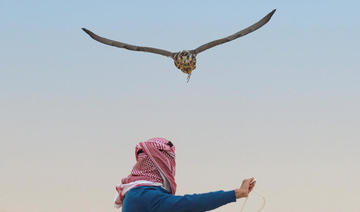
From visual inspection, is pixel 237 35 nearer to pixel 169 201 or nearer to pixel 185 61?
pixel 185 61

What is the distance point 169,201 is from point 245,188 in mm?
582

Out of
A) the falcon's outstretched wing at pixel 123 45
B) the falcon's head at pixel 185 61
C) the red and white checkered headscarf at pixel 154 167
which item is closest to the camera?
the red and white checkered headscarf at pixel 154 167

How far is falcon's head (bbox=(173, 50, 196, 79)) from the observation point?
761 cm

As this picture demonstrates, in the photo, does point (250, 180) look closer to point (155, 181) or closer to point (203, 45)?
point (155, 181)

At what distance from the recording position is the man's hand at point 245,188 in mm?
4234

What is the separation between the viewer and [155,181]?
4699 mm

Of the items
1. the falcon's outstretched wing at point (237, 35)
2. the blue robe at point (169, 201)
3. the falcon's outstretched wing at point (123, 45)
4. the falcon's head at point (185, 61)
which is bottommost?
the blue robe at point (169, 201)

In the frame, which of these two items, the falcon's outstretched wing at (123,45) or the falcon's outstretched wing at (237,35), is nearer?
the falcon's outstretched wing at (237,35)

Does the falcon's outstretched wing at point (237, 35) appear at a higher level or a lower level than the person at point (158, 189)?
higher

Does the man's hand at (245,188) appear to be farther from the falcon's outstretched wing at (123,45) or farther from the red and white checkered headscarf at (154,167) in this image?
the falcon's outstretched wing at (123,45)

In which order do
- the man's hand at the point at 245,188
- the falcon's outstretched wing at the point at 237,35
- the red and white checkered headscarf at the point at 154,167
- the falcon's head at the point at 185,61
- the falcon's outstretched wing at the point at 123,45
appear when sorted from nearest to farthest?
the man's hand at the point at 245,188
the red and white checkered headscarf at the point at 154,167
the falcon's head at the point at 185,61
the falcon's outstretched wing at the point at 237,35
the falcon's outstretched wing at the point at 123,45

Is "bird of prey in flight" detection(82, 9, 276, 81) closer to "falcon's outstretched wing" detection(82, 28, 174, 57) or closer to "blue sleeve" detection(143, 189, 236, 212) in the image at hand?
"falcon's outstretched wing" detection(82, 28, 174, 57)

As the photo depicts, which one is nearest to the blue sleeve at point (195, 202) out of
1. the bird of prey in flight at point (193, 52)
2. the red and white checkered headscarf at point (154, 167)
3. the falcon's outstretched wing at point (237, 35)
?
the red and white checkered headscarf at point (154, 167)

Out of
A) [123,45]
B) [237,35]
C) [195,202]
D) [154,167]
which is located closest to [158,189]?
[154,167]
